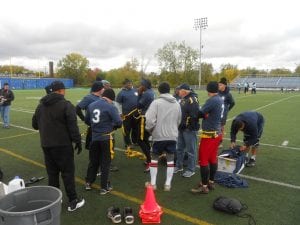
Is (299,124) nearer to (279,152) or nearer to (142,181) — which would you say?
(279,152)

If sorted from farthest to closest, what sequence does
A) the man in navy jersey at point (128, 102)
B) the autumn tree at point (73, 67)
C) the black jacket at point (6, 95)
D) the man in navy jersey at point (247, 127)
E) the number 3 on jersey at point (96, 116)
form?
the autumn tree at point (73, 67) → the black jacket at point (6, 95) → the man in navy jersey at point (128, 102) → the man in navy jersey at point (247, 127) → the number 3 on jersey at point (96, 116)

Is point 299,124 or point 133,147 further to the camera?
point 299,124

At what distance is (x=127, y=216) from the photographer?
4539 millimetres

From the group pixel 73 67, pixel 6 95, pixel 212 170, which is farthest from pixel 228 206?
pixel 73 67

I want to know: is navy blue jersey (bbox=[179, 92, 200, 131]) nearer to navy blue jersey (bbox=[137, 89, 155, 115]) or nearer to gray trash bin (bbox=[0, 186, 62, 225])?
navy blue jersey (bbox=[137, 89, 155, 115])

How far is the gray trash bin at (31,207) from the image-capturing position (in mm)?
3115

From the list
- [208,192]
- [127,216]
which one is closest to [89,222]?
[127,216]

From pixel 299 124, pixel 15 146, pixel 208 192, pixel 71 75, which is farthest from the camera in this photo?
pixel 71 75

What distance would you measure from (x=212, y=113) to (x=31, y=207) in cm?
348

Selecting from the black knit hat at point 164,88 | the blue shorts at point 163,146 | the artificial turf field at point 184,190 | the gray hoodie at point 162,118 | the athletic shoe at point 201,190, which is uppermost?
the black knit hat at point 164,88

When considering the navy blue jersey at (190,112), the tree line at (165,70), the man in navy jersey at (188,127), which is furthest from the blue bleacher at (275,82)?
the navy blue jersey at (190,112)

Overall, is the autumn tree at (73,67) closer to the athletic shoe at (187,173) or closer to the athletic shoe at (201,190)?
the athletic shoe at (187,173)

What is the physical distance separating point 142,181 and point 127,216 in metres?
1.81

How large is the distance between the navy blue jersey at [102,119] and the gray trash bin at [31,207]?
180 centimetres
